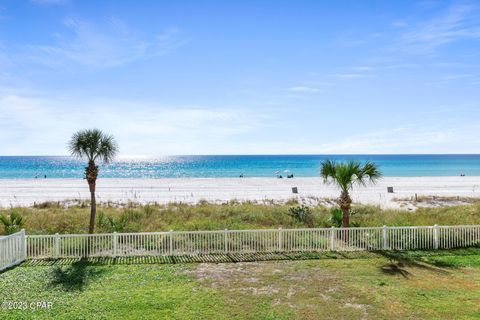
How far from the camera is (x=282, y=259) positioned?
12.0 m

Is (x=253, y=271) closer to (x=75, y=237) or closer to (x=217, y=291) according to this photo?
(x=217, y=291)

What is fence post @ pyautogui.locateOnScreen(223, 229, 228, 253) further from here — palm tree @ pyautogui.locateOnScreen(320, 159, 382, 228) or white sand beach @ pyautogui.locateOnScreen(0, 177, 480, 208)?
white sand beach @ pyautogui.locateOnScreen(0, 177, 480, 208)

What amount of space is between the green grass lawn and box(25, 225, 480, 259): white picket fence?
75cm

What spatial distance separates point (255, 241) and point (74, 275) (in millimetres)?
5908

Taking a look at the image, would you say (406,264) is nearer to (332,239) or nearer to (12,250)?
(332,239)

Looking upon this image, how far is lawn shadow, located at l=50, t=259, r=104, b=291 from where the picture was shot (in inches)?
369

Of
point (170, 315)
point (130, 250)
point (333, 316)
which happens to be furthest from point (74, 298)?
point (333, 316)

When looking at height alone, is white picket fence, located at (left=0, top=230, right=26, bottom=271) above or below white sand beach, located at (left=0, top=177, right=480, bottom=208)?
above

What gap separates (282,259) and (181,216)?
815 cm

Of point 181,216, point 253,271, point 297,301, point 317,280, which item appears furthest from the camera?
point 181,216

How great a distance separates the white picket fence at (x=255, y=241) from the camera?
12.4 meters

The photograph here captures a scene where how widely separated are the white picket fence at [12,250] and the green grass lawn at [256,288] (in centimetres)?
45

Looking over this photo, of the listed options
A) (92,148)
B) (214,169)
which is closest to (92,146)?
(92,148)

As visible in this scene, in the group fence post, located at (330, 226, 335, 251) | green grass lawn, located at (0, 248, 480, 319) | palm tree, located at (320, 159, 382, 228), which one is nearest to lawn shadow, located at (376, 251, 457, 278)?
green grass lawn, located at (0, 248, 480, 319)
